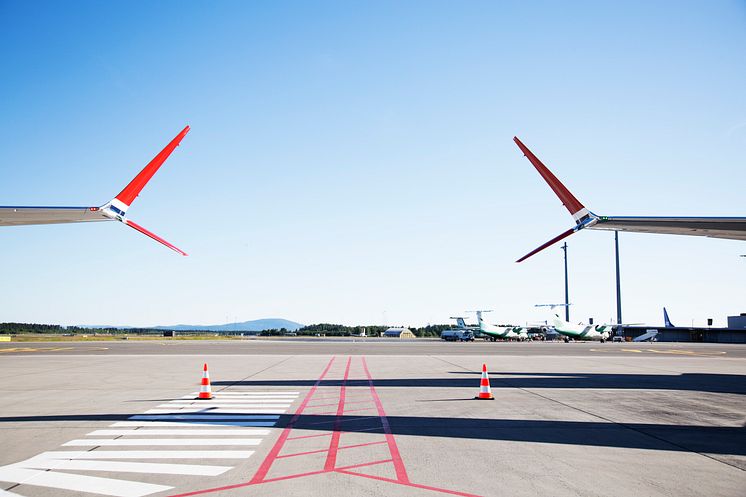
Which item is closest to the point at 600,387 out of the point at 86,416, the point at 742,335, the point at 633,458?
the point at 633,458

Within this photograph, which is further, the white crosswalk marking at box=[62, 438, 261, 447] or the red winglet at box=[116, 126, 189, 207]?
the red winglet at box=[116, 126, 189, 207]

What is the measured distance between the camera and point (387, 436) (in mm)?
9531

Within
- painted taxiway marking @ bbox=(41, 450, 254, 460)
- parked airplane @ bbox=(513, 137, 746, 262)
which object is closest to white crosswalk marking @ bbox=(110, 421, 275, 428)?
painted taxiway marking @ bbox=(41, 450, 254, 460)

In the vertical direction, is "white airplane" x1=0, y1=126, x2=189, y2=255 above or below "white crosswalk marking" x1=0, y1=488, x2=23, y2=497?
above

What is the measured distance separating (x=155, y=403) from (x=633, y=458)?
11035 millimetres

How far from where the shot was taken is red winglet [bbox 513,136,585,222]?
556 inches

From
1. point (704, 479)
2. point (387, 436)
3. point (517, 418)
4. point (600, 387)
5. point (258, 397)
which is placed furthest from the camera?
point (600, 387)

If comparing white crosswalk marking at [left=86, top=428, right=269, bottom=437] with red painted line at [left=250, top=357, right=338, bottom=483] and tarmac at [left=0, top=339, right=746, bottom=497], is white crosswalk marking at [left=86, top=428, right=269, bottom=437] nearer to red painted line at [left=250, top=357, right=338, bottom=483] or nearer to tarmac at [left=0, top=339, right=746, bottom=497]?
tarmac at [left=0, top=339, right=746, bottom=497]

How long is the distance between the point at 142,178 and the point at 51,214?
224cm

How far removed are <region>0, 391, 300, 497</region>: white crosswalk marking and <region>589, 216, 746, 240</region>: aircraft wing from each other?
9.46 m

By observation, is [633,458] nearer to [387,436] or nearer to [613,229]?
[387,436]

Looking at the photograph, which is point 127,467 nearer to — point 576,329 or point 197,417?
point 197,417

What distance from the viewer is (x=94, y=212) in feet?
41.7

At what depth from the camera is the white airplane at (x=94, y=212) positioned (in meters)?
12.8
